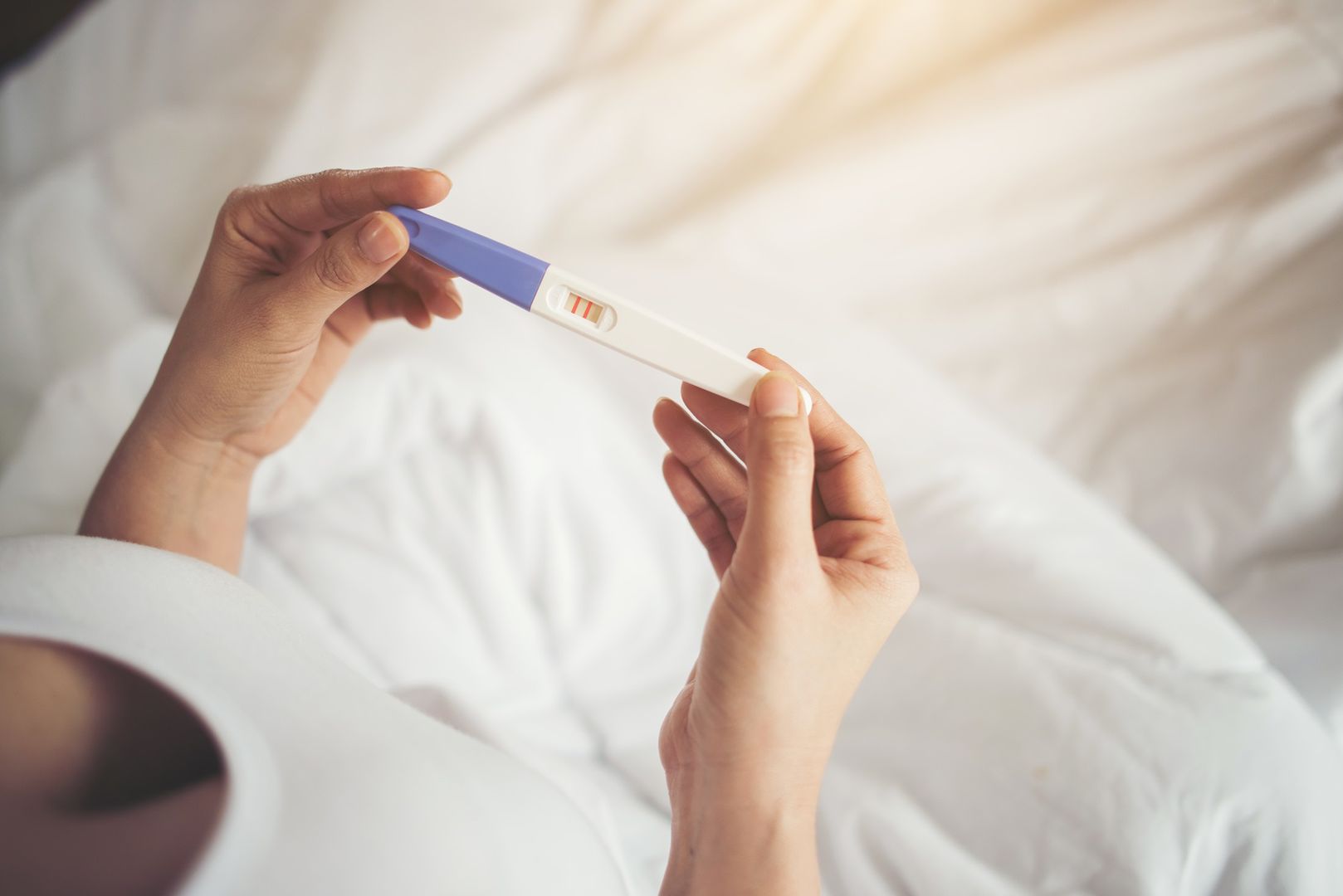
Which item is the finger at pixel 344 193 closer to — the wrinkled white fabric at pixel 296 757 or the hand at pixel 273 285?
the hand at pixel 273 285

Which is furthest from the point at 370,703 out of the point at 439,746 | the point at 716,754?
the point at 716,754

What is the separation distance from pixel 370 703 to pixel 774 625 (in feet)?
0.72

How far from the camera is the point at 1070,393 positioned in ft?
2.97

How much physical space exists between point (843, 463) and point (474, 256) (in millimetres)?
282

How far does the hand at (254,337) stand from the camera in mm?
527

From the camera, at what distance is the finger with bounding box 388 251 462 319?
646 mm

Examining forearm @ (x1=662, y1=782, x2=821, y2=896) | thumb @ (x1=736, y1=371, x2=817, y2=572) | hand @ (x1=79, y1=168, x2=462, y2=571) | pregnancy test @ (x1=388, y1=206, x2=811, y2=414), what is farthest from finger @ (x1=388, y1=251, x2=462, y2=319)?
forearm @ (x1=662, y1=782, x2=821, y2=896)

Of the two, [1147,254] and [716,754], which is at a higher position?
[1147,254]

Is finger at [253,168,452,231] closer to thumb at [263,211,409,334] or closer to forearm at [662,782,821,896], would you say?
thumb at [263,211,409,334]

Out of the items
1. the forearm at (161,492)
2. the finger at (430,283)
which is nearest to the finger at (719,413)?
the finger at (430,283)

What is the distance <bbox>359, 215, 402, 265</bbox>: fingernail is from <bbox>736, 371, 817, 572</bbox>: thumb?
0.24 meters

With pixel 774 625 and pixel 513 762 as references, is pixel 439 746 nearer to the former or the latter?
pixel 513 762

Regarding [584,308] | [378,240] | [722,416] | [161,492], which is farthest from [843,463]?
[161,492]

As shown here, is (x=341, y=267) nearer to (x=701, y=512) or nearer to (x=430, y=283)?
(x=430, y=283)
